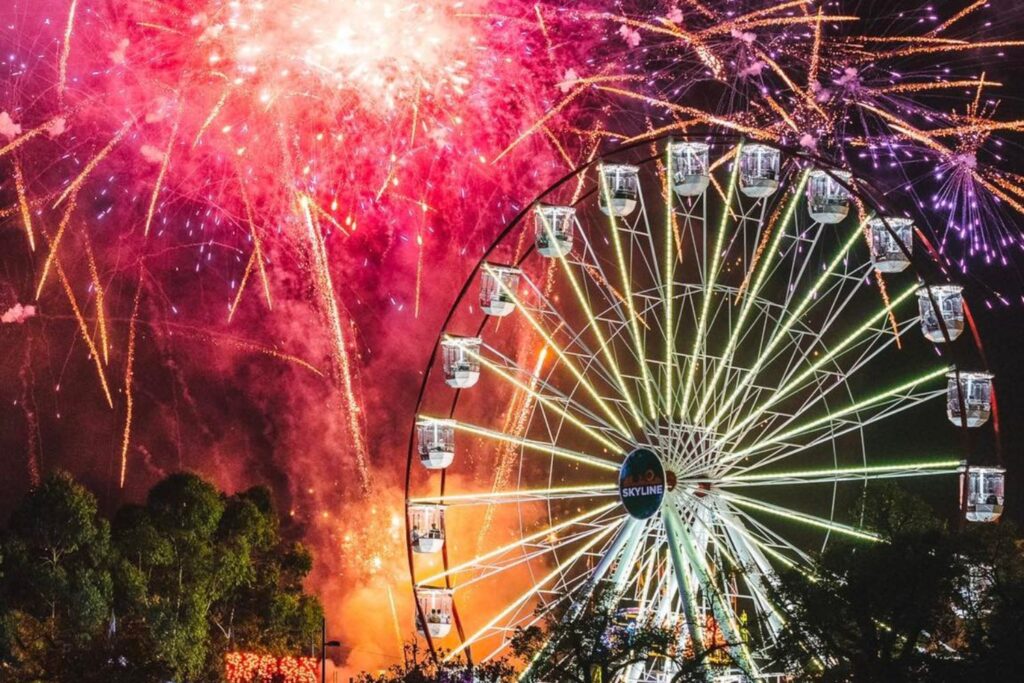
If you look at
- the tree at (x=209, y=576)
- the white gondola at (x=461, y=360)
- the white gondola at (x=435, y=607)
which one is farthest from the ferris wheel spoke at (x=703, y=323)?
the tree at (x=209, y=576)

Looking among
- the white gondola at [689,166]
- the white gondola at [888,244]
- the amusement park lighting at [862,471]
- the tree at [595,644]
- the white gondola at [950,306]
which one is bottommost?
the tree at [595,644]

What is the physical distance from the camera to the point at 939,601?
34094 mm

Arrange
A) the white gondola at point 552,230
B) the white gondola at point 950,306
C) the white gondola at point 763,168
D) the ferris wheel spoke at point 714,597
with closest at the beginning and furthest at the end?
the ferris wheel spoke at point 714,597 → the white gondola at point 950,306 → the white gondola at point 763,168 → the white gondola at point 552,230

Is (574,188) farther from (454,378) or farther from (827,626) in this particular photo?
(827,626)

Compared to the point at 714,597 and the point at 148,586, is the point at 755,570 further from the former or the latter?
the point at 148,586

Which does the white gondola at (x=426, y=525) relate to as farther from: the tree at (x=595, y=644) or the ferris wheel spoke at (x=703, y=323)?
the ferris wheel spoke at (x=703, y=323)

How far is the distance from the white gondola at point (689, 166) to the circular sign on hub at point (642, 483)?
6151 mm

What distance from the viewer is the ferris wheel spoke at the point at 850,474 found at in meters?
36.7

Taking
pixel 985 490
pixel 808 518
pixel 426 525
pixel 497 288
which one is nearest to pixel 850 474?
pixel 808 518

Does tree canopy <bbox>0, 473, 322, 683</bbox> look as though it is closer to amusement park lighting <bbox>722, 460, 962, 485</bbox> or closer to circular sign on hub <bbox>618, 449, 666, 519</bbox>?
circular sign on hub <bbox>618, 449, 666, 519</bbox>

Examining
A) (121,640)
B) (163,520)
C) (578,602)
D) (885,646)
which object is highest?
(163,520)

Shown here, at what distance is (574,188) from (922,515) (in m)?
17.7

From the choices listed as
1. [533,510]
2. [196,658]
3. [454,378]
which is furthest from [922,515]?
[196,658]

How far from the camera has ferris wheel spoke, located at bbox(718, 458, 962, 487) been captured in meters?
36.7
